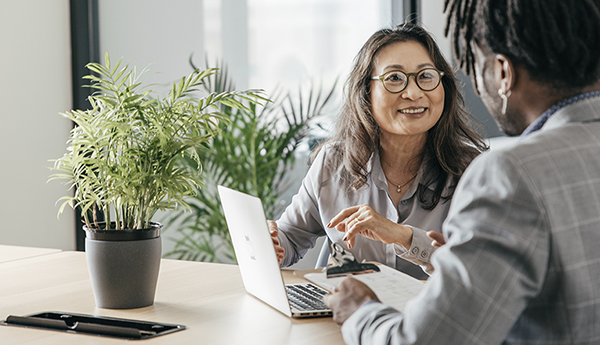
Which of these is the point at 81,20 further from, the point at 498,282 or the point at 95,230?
the point at 498,282

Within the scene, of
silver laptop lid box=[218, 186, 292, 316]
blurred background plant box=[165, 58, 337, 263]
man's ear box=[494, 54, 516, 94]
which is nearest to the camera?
man's ear box=[494, 54, 516, 94]

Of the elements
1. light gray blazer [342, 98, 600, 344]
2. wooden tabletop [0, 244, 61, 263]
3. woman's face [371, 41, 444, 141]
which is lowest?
wooden tabletop [0, 244, 61, 263]

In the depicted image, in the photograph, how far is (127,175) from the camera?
121 centimetres

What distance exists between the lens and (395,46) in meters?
1.99

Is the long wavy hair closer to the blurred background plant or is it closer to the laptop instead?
the laptop

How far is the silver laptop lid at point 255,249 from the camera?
1.17m

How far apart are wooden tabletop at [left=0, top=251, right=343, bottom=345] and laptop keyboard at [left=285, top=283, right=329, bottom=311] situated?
52 mm

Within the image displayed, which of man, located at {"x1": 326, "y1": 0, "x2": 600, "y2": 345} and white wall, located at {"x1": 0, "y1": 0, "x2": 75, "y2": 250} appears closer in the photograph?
man, located at {"x1": 326, "y1": 0, "x2": 600, "y2": 345}

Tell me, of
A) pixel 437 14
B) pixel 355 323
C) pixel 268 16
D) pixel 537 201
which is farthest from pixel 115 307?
pixel 437 14

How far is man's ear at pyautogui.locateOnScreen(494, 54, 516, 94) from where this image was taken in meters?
0.81

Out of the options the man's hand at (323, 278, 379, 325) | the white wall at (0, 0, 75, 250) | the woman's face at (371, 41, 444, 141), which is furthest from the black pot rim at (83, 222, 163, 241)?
the white wall at (0, 0, 75, 250)

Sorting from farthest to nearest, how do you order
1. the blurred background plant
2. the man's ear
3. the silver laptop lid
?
1. the blurred background plant
2. the silver laptop lid
3. the man's ear

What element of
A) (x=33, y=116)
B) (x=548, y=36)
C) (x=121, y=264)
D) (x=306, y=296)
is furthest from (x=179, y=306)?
(x=33, y=116)

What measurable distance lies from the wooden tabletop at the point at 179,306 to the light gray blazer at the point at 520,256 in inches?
15.6
